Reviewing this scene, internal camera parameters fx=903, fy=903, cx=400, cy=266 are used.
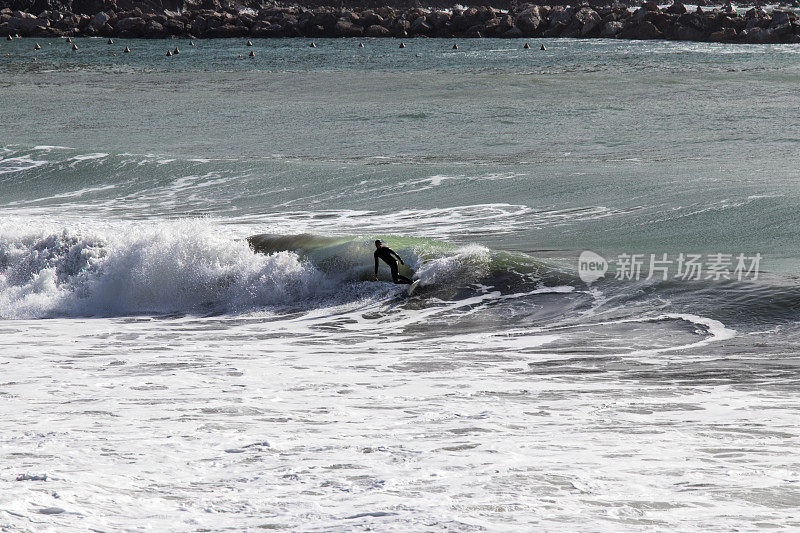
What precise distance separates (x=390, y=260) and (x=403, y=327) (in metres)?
1.72

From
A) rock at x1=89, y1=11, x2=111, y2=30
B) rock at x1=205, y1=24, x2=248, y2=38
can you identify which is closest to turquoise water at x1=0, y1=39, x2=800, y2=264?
rock at x1=205, y1=24, x2=248, y2=38

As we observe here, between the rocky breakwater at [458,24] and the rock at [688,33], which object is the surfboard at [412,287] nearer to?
the rocky breakwater at [458,24]

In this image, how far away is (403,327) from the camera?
11.4 m

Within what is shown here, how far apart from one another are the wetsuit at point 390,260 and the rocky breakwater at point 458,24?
2331 inches

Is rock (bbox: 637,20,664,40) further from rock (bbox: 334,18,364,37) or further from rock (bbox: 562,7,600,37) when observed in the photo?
rock (bbox: 334,18,364,37)

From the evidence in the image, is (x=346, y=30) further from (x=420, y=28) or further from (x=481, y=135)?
(x=481, y=135)

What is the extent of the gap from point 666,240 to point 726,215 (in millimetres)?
1701

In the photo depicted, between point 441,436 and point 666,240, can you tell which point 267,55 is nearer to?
point 666,240

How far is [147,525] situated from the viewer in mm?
5266

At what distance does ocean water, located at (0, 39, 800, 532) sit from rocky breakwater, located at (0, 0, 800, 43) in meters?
39.4

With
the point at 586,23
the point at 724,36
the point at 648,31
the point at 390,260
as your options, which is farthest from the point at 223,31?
the point at 390,260

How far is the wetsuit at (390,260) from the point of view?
12734 mm

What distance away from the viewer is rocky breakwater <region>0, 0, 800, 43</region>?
67375mm

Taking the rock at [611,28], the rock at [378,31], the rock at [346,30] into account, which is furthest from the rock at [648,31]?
the rock at [346,30]
